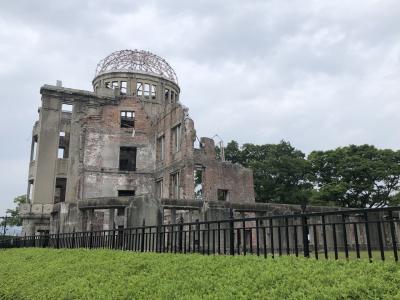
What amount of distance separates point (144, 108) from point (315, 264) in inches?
1229

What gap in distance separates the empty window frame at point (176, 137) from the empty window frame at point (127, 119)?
5.46 metres

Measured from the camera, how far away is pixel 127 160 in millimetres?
35250

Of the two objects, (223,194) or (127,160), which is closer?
(223,194)

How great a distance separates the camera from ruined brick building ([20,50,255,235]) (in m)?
29.0

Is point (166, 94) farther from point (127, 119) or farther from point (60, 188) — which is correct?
point (60, 188)

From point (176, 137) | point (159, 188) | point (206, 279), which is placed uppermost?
point (176, 137)

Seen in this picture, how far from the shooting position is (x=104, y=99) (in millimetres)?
34062

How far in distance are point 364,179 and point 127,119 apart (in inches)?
911

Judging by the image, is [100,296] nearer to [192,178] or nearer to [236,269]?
[236,269]

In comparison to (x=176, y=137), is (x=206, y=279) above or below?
below

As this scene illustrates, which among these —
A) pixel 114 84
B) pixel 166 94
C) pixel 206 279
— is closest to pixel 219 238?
pixel 206 279

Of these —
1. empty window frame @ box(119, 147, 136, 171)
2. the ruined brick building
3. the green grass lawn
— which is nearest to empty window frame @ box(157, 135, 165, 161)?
the ruined brick building

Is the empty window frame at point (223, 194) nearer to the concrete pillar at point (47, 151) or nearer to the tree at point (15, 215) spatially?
the concrete pillar at point (47, 151)

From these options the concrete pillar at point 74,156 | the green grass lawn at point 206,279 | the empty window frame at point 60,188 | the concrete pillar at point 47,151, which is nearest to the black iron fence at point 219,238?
the green grass lawn at point 206,279
